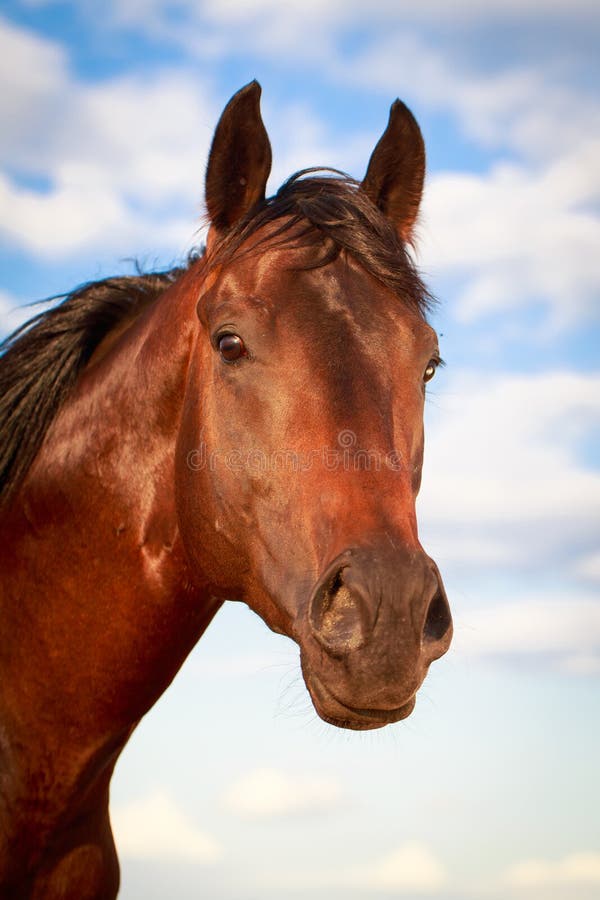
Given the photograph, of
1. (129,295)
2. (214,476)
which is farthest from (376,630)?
(129,295)

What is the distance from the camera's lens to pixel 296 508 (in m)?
3.64

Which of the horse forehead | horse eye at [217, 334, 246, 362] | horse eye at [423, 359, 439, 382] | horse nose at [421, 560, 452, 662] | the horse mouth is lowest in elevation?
the horse mouth

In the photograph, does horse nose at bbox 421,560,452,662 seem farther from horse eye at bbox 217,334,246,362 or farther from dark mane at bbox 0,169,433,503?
dark mane at bbox 0,169,433,503

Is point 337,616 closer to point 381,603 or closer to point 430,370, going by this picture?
point 381,603

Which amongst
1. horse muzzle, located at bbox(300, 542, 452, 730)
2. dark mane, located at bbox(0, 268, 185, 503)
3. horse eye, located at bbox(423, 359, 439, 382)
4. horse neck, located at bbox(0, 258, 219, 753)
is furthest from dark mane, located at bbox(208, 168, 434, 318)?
horse muzzle, located at bbox(300, 542, 452, 730)

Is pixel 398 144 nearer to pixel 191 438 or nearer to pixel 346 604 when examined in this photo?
pixel 191 438

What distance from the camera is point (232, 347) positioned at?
12.9ft

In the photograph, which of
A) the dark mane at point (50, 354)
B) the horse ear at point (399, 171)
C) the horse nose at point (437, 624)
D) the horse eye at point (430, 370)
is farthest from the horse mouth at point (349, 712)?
the horse ear at point (399, 171)

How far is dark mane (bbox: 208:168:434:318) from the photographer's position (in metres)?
4.07

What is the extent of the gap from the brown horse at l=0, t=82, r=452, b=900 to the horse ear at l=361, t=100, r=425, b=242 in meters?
0.01

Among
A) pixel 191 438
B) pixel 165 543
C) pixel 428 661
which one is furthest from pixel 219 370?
pixel 428 661

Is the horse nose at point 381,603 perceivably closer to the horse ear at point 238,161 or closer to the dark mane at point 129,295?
the dark mane at point 129,295

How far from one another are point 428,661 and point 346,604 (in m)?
0.34

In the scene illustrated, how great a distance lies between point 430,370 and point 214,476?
117 cm
